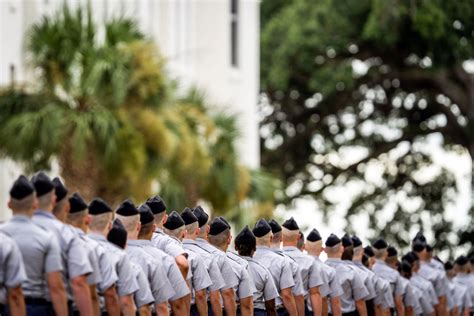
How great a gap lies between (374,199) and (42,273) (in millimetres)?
41269

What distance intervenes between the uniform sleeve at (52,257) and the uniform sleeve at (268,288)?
4208 mm

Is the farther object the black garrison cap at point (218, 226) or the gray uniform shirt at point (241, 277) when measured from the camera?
the gray uniform shirt at point (241, 277)

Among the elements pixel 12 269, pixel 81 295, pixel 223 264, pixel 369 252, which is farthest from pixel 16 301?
pixel 369 252

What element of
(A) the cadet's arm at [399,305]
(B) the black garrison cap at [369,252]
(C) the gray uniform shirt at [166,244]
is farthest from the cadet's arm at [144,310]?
(A) the cadet's arm at [399,305]

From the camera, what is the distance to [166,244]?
44.7 ft

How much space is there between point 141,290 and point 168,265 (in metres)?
0.58

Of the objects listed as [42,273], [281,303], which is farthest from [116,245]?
[281,303]

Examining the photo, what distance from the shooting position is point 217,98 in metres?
43.5

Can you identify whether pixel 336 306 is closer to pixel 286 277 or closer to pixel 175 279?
pixel 286 277

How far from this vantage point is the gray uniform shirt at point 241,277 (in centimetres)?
1470

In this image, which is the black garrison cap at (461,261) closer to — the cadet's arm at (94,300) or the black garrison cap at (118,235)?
the black garrison cap at (118,235)

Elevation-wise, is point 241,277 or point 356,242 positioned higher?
point 241,277

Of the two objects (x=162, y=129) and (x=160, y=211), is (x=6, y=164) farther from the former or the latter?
(x=160, y=211)

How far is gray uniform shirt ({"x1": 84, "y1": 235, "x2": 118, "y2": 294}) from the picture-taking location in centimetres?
1199
